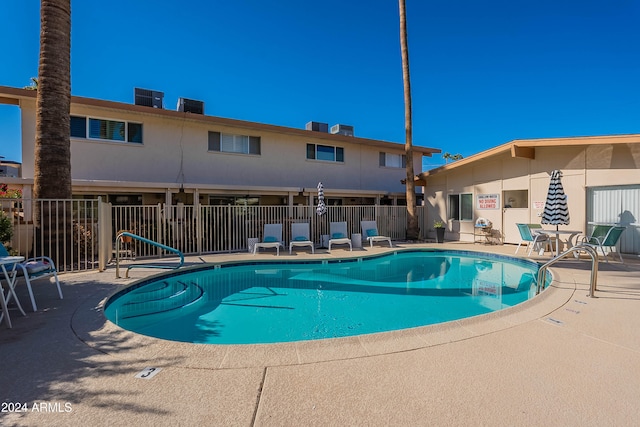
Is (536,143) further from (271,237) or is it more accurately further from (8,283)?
(8,283)

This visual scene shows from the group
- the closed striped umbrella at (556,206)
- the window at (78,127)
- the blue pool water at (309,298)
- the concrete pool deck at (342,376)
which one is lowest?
the blue pool water at (309,298)

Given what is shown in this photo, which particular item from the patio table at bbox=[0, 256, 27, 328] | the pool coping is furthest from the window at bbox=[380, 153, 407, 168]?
the patio table at bbox=[0, 256, 27, 328]

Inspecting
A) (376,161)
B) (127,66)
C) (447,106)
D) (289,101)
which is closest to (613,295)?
(376,161)

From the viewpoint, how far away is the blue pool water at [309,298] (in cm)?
561

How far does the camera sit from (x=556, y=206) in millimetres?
10648

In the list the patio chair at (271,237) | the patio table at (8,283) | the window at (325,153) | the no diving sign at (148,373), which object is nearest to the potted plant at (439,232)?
the window at (325,153)

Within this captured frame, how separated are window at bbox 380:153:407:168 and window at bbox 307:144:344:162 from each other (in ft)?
10.2

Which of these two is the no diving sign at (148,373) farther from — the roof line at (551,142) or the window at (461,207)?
the window at (461,207)

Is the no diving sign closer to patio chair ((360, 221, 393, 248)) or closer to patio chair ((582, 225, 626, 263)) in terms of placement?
patio chair ((582, 225, 626, 263))

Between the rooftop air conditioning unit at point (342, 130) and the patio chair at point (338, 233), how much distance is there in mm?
7872

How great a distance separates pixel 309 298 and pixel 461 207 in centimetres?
1194

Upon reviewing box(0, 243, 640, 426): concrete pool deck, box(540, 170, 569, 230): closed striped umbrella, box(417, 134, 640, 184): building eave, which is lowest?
box(0, 243, 640, 426): concrete pool deck

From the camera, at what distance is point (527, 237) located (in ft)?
37.7

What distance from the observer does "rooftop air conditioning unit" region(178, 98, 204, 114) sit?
14891 millimetres
